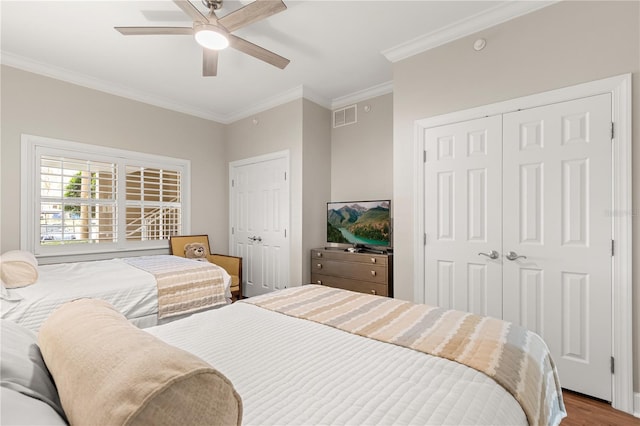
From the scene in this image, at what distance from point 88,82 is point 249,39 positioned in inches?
86.3

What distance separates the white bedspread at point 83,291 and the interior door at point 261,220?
5.68 feet

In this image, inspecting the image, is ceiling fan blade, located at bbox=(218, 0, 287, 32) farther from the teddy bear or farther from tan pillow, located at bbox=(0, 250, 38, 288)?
the teddy bear

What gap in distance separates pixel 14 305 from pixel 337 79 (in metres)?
3.54

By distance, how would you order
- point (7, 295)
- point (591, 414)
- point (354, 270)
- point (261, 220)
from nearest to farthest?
point (591, 414) → point (7, 295) → point (354, 270) → point (261, 220)

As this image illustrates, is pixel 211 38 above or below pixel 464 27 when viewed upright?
below

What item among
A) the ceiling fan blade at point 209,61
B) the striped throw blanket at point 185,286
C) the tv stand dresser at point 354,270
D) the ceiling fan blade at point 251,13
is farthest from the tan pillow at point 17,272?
the tv stand dresser at point 354,270

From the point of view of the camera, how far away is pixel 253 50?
8.14ft

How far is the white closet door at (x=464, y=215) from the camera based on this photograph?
2412 mm

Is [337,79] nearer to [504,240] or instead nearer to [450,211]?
[450,211]

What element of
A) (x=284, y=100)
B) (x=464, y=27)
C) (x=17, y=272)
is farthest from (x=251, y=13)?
(x=17, y=272)

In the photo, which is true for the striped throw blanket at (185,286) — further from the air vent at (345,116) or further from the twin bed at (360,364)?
the air vent at (345,116)

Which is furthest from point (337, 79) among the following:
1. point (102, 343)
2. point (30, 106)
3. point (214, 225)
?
point (102, 343)

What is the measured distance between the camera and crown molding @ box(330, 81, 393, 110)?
3699mm

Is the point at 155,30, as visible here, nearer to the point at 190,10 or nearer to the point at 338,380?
the point at 190,10
